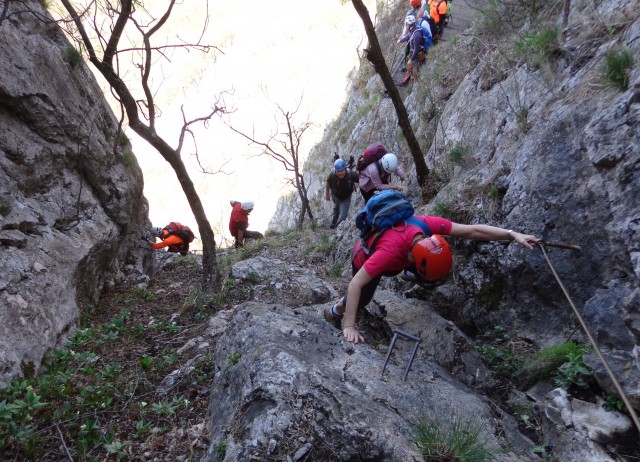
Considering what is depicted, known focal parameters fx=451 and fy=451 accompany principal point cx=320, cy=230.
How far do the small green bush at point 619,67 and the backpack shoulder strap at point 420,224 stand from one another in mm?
1885

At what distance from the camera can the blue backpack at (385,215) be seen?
3.93 metres

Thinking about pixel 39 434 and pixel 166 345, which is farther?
pixel 166 345

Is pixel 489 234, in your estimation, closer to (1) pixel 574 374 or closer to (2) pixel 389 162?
(1) pixel 574 374

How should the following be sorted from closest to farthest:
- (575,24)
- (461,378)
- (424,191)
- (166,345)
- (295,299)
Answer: (461,378), (166,345), (575,24), (295,299), (424,191)

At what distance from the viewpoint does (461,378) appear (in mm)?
3717

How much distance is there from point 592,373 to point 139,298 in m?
5.95

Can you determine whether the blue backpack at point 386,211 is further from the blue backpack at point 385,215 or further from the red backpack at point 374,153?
the red backpack at point 374,153

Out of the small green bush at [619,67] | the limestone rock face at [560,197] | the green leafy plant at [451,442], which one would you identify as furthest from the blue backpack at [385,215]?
the small green bush at [619,67]

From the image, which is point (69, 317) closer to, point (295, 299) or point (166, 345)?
point (166, 345)

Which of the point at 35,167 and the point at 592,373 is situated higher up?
the point at 35,167

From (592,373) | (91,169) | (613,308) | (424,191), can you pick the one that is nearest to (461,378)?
(592,373)

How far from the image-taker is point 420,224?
396cm

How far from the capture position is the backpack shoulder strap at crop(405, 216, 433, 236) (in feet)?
12.9

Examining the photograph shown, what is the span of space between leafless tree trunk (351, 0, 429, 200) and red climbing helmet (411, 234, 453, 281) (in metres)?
3.41
